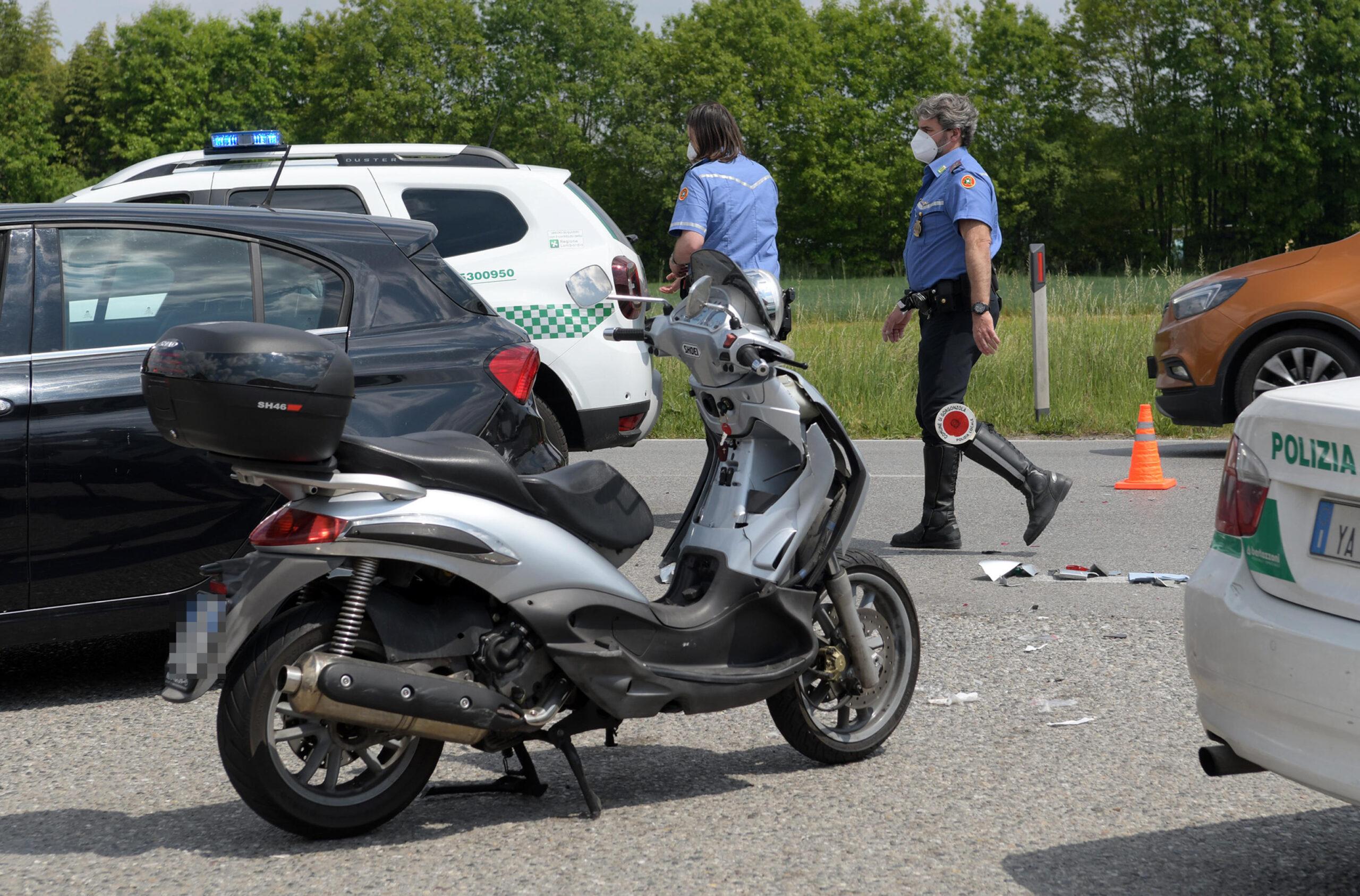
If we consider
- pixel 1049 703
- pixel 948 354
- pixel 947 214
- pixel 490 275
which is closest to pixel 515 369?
pixel 1049 703

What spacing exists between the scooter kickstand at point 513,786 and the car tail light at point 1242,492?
1788mm

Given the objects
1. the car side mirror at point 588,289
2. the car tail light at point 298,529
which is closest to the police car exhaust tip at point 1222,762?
the car side mirror at point 588,289

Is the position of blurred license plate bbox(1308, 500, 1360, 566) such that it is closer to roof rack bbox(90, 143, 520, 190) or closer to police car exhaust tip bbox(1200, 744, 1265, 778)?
police car exhaust tip bbox(1200, 744, 1265, 778)

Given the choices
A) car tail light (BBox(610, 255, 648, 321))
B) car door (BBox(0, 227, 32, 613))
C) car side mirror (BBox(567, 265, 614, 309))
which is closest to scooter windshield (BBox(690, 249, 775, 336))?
car side mirror (BBox(567, 265, 614, 309))

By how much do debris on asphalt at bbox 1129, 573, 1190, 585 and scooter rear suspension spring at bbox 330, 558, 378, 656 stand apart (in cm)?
420

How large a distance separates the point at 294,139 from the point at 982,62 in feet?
132

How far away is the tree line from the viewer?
74312 mm

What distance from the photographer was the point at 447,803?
389 cm

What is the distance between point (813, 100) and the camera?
85.8 metres

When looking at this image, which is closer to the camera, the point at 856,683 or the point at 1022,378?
the point at 856,683

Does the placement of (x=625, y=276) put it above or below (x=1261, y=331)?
above

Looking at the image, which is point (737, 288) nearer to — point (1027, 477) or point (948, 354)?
point (948, 354)

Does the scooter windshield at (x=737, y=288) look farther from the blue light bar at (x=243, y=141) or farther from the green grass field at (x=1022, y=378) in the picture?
the green grass field at (x=1022, y=378)

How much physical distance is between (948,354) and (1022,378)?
7.01m
